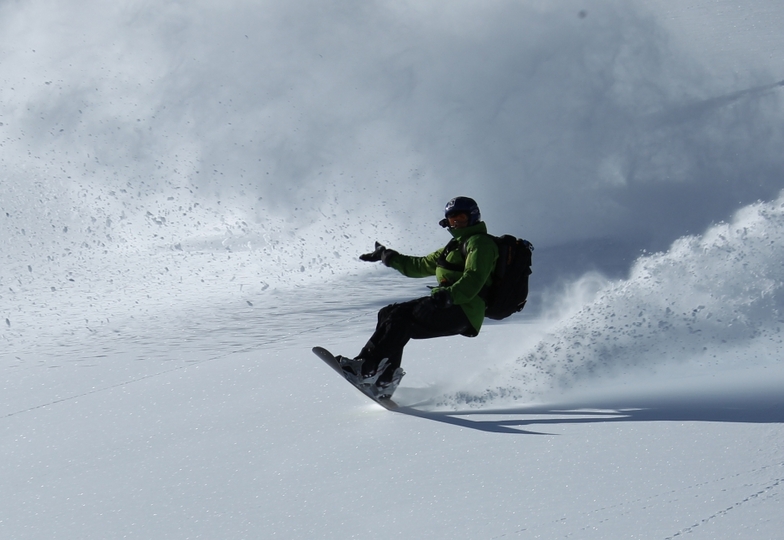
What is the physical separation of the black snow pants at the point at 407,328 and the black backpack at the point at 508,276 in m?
0.20

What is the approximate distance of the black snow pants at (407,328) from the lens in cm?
500

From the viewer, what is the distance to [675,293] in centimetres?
589

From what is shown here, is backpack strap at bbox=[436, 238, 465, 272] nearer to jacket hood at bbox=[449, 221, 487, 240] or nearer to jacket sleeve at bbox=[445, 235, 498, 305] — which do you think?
jacket hood at bbox=[449, 221, 487, 240]

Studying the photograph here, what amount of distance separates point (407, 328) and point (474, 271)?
0.54m

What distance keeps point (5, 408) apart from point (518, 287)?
10.9 ft

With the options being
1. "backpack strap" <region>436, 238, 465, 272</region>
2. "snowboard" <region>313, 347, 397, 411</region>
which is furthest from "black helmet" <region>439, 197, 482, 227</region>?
"snowboard" <region>313, 347, 397, 411</region>

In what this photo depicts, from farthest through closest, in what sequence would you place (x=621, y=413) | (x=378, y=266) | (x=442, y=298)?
1. (x=378, y=266)
2. (x=442, y=298)
3. (x=621, y=413)

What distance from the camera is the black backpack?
497 cm

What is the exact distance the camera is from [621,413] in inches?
182

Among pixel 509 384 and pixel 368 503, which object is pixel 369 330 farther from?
pixel 368 503

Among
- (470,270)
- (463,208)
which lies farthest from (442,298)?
(463,208)

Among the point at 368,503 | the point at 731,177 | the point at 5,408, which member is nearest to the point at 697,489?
the point at 368,503

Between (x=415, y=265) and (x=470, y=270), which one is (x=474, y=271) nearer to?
(x=470, y=270)

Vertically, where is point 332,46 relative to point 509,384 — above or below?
above
